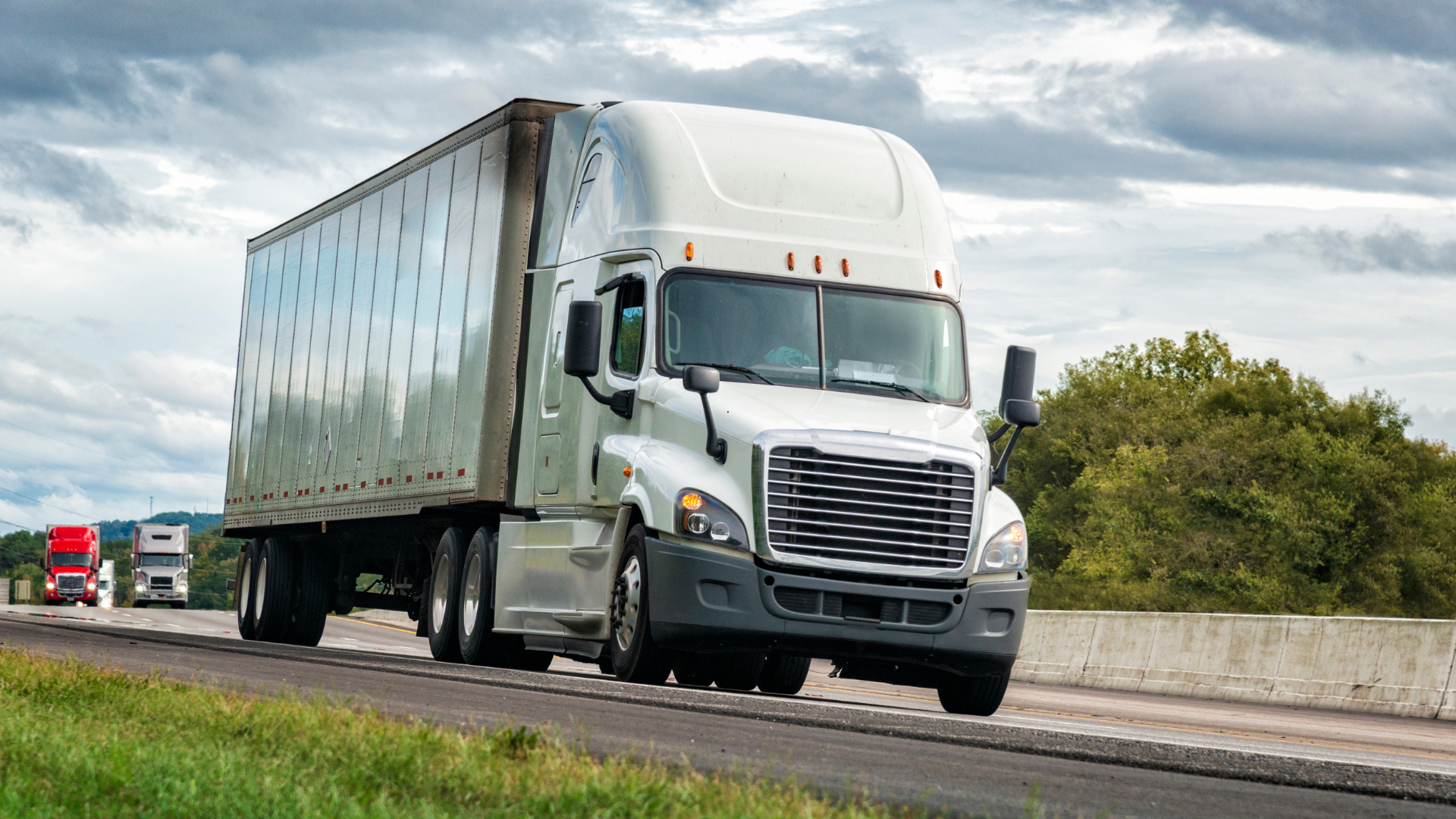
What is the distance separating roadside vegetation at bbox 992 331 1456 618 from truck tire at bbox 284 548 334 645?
129 ft

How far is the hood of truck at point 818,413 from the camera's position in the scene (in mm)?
11680

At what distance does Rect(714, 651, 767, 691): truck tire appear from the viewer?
499 inches

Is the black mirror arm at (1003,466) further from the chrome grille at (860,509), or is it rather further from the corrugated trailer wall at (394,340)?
the corrugated trailer wall at (394,340)

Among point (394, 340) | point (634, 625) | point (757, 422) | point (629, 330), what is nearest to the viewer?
point (757, 422)

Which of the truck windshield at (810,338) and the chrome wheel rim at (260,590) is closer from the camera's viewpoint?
the truck windshield at (810,338)

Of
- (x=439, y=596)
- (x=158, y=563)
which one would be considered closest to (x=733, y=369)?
(x=439, y=596)

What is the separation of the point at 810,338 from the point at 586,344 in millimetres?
1579

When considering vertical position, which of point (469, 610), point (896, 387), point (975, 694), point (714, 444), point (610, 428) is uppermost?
point (896, 387)

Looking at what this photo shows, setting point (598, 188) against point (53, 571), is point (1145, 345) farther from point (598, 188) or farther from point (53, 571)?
point (598, 188)

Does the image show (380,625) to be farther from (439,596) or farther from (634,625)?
(634,625)

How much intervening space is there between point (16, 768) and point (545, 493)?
8.39 metres

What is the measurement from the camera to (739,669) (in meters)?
12.7

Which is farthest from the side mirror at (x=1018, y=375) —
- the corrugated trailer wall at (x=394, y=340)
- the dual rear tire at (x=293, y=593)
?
the dual rear tire at (x=293, y=593)

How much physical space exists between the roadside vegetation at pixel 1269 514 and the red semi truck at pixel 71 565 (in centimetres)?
4199
